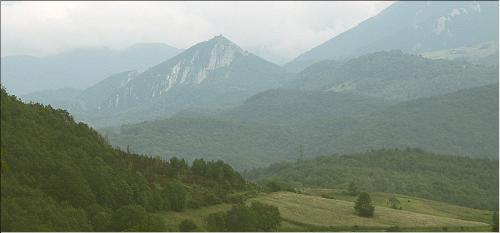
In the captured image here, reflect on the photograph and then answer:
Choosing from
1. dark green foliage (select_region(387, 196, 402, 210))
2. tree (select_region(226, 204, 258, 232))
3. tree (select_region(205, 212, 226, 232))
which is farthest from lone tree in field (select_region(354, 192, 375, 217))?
tree (select_region(205, 212, 226, 232))

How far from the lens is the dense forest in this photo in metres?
86.2

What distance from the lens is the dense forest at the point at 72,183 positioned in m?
86.2

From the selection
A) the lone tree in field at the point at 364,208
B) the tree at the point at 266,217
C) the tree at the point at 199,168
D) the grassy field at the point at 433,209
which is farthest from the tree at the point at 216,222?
the grassy field at the point at 433,209

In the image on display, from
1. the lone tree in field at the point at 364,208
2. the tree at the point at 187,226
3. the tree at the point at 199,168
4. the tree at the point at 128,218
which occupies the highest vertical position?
the tree at the point at 199,168

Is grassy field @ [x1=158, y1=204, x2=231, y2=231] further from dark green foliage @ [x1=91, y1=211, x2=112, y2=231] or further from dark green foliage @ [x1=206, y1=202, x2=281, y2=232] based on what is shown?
dark green foliage @ [x1=91, y1=211, x2=112, y2=231]

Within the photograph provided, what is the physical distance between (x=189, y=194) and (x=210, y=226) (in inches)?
758

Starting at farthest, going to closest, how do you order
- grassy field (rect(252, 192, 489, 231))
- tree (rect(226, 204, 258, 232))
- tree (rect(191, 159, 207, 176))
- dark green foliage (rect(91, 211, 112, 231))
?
tree (rect(191, 159, 207, 176)), grassy field (rect(252, 192, 489, 231)), tree (rect(226, 204, 258, 232)), dark green foliage (rect(91, 211, 112, 231))

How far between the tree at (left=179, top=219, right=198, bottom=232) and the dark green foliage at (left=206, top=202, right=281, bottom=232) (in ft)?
16.3

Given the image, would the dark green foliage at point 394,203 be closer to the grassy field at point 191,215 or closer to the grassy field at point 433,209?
the grassy field at point 433,209

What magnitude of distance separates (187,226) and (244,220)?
472 inches

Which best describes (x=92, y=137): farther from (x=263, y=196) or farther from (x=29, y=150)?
(x=263, y=196)

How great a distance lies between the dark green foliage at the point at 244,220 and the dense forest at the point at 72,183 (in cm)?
1033

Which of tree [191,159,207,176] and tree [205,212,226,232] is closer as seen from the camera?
tree [205,212,226,232]

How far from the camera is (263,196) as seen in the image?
14275cm
